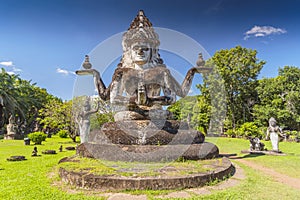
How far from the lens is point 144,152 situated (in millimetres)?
5957

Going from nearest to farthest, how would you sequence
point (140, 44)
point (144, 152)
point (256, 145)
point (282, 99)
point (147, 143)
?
point (144, 152) < point (147, 143) < point (140, 44) < point (256, 145) < point (282, 99)

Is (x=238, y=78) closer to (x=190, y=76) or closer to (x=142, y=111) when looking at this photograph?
(x=190, y=76)

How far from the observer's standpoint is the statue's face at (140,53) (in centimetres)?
858

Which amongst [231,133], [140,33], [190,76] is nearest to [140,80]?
[190,76]

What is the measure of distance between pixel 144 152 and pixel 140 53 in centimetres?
430

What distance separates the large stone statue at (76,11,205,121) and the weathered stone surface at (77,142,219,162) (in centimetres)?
158

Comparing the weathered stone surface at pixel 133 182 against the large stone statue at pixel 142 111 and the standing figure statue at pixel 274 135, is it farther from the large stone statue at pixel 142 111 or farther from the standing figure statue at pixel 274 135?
the standing figure statue at pixel 274 135

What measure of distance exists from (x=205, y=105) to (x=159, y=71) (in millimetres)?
24379

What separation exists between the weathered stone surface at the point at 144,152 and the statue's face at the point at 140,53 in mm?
3809

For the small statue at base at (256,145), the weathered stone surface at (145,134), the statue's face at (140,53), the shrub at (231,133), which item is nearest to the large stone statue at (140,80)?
the statue's face at (140,53)

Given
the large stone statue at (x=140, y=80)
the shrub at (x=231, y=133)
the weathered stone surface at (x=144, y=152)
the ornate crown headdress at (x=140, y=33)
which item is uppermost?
the ornate crown headdress at (x=140, y=33)

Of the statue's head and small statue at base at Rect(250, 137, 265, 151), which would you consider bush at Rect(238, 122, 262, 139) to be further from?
the statue's head

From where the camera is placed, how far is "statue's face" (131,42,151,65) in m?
8.58

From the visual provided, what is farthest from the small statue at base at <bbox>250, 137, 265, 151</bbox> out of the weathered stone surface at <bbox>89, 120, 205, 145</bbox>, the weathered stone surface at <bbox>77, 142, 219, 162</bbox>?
the weathered stone surface at <bbox>77, 142, 219, 162</bbox>
